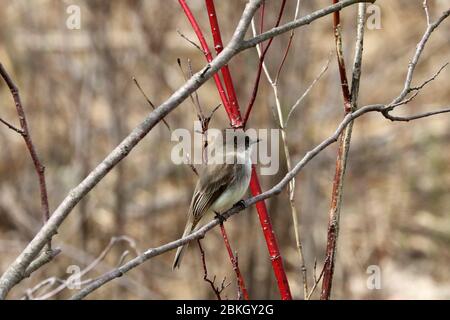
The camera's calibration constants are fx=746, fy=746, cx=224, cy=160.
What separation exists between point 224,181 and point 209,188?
2.6 inches

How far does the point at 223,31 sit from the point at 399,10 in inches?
128

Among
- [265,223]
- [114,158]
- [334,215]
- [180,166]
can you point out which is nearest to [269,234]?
[265,223]

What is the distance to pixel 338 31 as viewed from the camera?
7.30ft

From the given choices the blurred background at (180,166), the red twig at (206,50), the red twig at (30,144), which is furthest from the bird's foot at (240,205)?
the blurred background at (180,166)

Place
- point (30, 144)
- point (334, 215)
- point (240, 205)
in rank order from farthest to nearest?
point (240, 205) → point (334, 215) → point (30, 144)

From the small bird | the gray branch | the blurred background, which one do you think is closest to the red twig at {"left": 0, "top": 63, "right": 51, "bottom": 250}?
the gray branch

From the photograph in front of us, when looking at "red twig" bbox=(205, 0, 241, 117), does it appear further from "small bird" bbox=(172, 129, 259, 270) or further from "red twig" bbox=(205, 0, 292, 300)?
"small bird" bbox=(172, 129, 259, 270)

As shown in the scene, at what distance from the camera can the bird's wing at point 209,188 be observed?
2908 mm

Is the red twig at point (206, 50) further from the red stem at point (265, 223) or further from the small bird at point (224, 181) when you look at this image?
the small bird at point (224, 181)

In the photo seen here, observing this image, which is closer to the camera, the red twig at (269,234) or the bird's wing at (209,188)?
the red twig at (269,234)

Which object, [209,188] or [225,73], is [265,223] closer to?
[225,73]

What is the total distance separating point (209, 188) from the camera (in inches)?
117

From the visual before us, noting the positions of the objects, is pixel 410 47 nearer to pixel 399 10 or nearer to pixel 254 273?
pixel 399 10
